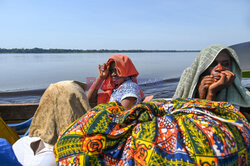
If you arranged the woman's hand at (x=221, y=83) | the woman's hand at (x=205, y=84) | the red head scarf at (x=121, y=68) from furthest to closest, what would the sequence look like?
1. the red head scarf at (x=121, y=68)
2. the woman's hand at (x=205, y=84)
3. the woman's hand at (x=221, y=83)

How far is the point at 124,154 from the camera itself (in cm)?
132

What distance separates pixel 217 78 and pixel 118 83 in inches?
45.8

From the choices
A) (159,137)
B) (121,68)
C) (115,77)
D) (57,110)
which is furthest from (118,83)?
(159,137)

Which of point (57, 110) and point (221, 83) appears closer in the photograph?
point (221, 83)

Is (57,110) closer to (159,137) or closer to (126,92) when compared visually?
(126,92)

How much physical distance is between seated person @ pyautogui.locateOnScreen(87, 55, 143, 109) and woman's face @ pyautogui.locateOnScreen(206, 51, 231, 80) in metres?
0.83

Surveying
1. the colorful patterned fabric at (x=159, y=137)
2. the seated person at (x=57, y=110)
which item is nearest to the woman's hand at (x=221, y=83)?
the colorful patterned fabric at (x=159, y=137)

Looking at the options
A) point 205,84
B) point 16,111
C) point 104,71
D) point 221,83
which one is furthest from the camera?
point 16,111

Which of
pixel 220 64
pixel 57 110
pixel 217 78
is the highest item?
pixel 220 64

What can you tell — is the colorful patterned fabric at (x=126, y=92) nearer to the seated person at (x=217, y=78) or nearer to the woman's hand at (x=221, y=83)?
the seated person at (x=217, y=78)

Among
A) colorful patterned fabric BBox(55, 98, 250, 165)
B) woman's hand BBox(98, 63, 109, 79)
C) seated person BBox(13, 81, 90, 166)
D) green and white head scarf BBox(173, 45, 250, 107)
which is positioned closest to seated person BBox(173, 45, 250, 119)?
green and white head scarf BBox(173, 45, 250, 107)

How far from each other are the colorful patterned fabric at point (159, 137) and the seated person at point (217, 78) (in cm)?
56

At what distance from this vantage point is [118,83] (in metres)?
2.70

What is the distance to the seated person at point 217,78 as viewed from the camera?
2.02 m
